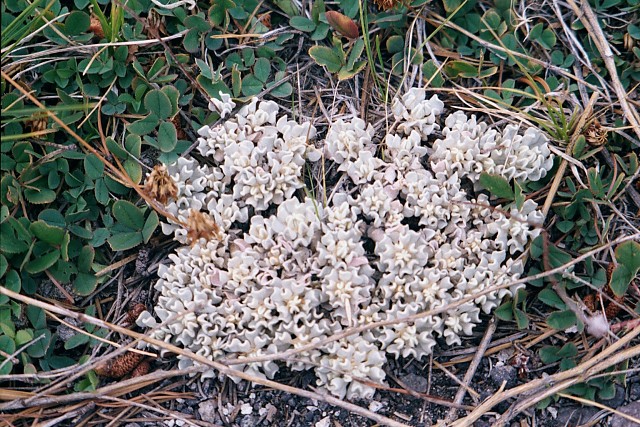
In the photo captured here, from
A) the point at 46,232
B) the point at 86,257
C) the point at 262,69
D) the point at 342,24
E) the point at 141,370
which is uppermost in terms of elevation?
the point at 342,24

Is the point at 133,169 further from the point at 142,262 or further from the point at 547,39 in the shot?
the point at 547,39

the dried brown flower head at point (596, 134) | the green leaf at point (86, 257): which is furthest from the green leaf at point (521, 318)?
the green leaf at point (86, 257)

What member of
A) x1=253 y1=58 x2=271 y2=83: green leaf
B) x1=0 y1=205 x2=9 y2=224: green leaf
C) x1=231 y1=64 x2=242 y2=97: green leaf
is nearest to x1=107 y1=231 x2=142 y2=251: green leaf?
x1=0 y1=205 x2=9 y2=224: green leaf

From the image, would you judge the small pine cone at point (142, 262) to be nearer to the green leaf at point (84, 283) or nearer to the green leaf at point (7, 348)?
the green leaf at point (84, 283)

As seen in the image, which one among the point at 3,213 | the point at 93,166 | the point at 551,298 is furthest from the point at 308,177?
the point at 3,213

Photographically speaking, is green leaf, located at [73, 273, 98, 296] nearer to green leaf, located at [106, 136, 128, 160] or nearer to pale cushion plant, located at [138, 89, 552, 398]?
pale cushion plant, located at [138, 89, 552, 398]

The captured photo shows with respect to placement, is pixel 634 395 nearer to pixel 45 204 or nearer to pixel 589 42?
pixel 589 42
